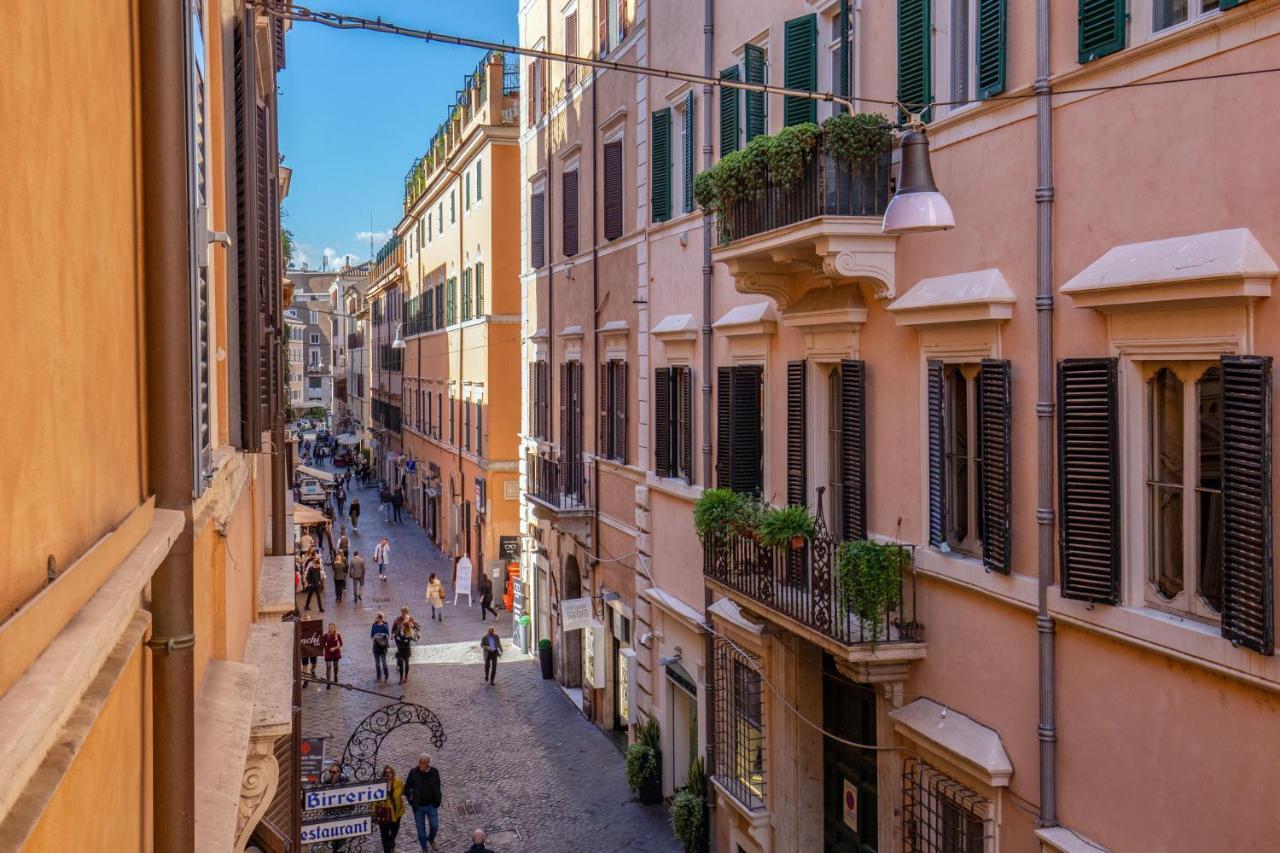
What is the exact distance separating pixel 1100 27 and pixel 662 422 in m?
9.99

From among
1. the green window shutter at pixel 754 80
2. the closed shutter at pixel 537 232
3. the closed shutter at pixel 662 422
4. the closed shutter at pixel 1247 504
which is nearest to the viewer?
the closed shutter at pixel 1247 504

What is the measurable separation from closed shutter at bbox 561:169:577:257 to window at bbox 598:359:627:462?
3503 mm

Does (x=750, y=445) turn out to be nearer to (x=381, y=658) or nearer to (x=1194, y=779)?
(x=1194, y=779)

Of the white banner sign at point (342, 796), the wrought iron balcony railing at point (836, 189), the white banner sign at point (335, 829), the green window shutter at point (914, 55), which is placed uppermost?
the green window shutter at point (914, 55)

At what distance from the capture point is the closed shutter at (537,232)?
86.5 feet

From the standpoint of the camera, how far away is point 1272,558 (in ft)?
22.2

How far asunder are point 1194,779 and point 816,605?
3.98 metres

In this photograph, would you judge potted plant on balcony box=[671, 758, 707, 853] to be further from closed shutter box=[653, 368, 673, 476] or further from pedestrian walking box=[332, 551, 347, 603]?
pedestrian walking box=[332, 551, 347, 603]

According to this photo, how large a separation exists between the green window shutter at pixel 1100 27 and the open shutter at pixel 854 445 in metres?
4.02

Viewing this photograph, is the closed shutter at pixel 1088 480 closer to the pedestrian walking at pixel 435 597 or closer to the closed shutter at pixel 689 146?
the closed shutter at pixel 689 146

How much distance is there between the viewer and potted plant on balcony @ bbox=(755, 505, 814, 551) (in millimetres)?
11620

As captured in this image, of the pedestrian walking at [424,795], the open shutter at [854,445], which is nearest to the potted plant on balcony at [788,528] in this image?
the open shutter at [854,445]

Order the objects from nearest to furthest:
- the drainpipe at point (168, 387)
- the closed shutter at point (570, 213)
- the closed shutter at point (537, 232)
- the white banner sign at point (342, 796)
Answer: the drainpipe at point (168, 387), the white banner sign at point (342, 796), the closed shutter at point (570, 213), the closed shutter at point (537, 232)

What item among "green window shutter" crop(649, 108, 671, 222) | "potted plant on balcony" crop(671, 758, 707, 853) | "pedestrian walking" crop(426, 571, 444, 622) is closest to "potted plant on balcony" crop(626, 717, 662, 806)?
"potted plant on balcony" crop(671, 758, 707, 853)
